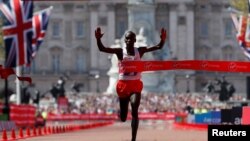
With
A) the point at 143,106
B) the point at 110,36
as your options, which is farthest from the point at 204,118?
the point at 110,36

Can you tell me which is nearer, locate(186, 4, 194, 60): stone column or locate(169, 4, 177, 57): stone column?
locate(186, 4, 194, 60): stone column

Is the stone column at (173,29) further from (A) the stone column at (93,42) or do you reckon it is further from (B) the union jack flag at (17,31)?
(B) the union jack flag at (17,31)

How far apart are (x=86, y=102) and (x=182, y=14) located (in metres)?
51.2

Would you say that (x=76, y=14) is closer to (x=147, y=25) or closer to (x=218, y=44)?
(x=218, y=44)

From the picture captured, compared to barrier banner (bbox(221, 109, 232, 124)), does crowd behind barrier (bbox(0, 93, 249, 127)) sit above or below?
below

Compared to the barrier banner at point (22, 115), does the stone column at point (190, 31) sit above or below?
above

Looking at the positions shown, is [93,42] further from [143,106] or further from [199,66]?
[199,66]

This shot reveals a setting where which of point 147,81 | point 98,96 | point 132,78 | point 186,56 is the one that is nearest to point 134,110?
point 132,78

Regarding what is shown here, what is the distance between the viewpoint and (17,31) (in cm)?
5066

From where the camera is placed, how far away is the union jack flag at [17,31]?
49.7 m

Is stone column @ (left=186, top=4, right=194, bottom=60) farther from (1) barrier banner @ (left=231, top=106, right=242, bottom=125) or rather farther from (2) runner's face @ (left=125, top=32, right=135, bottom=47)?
(2) runner's face @ (left=125, top=32, right=135, bottom=47)

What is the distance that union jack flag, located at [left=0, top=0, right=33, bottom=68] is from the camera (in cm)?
4972

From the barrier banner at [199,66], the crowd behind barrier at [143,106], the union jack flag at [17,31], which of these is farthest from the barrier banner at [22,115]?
the barrier banner at [199,66]

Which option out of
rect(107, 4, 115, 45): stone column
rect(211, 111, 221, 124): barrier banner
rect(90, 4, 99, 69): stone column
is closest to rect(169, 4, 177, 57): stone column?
rect(107, 4, 115, 45): stone column
